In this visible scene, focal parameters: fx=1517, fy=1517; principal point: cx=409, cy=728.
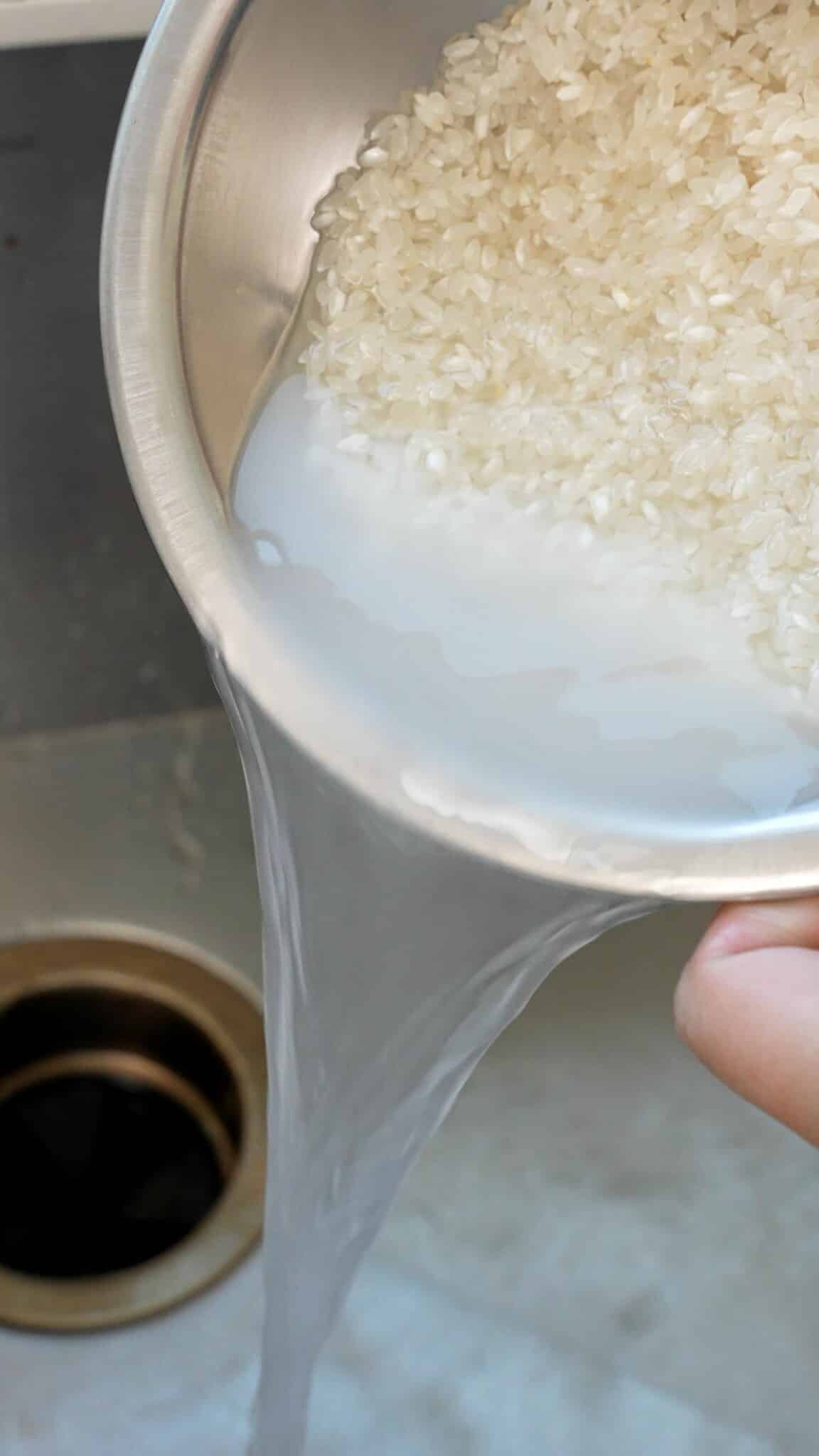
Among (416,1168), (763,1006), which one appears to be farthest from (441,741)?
(416,1168)

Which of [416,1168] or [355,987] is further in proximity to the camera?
[416,1168]

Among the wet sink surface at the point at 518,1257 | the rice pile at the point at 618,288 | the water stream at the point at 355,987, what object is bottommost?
the wet sink surface at the point at 518,1257

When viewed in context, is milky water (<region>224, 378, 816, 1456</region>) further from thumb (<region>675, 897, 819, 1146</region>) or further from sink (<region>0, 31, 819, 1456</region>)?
sink (<region>0, 31, 819, 1456</region>)

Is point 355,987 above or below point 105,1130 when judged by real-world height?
above

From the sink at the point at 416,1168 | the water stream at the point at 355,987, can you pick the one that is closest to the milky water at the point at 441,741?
the water stream at the point at 355,987

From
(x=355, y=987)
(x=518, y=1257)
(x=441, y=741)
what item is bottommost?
(x=518, y=1257)

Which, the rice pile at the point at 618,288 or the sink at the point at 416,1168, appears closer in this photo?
the rice pile at the point at 618,288

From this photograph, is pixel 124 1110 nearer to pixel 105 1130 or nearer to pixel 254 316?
pixel 105 1130

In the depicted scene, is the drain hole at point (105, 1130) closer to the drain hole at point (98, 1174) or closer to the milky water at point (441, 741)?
the drain hole at point (98, 1174)

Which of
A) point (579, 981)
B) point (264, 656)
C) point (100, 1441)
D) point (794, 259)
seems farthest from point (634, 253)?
point (100, 1441)
